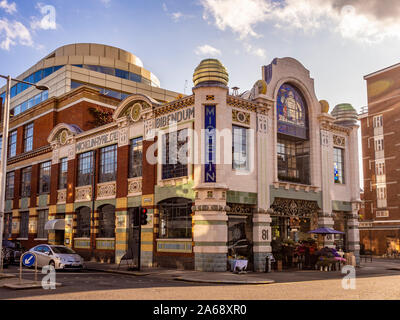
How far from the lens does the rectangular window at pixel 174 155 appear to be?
23.4m

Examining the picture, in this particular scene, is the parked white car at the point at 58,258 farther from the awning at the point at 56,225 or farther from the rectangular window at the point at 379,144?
the rectangular window at the point at 379,144

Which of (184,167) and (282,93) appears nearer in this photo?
(184,167)

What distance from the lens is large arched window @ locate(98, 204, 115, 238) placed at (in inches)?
1114

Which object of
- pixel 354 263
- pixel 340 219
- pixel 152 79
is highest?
pixel 152 79

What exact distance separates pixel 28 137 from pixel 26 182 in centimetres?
495

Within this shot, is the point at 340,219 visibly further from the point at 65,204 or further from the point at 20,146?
the point at 20,146

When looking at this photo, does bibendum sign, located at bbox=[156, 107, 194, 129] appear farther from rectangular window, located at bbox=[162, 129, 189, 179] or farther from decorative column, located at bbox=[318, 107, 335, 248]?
decorative column, located at bbox=[318, 107, 335, 248]

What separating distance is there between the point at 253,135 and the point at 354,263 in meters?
9.80

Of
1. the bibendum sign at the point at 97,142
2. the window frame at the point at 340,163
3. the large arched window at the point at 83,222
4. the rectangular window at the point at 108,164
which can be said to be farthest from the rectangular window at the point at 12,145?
the window frame at the point at 340,163

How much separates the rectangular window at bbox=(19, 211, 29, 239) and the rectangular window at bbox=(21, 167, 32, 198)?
1.65m

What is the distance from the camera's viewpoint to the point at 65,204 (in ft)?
106

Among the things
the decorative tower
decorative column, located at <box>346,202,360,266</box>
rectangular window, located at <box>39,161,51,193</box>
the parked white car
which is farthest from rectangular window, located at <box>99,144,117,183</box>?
decorative column, located at <box>346,202,360,266</box>

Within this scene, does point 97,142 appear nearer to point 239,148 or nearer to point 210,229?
point 239,148
